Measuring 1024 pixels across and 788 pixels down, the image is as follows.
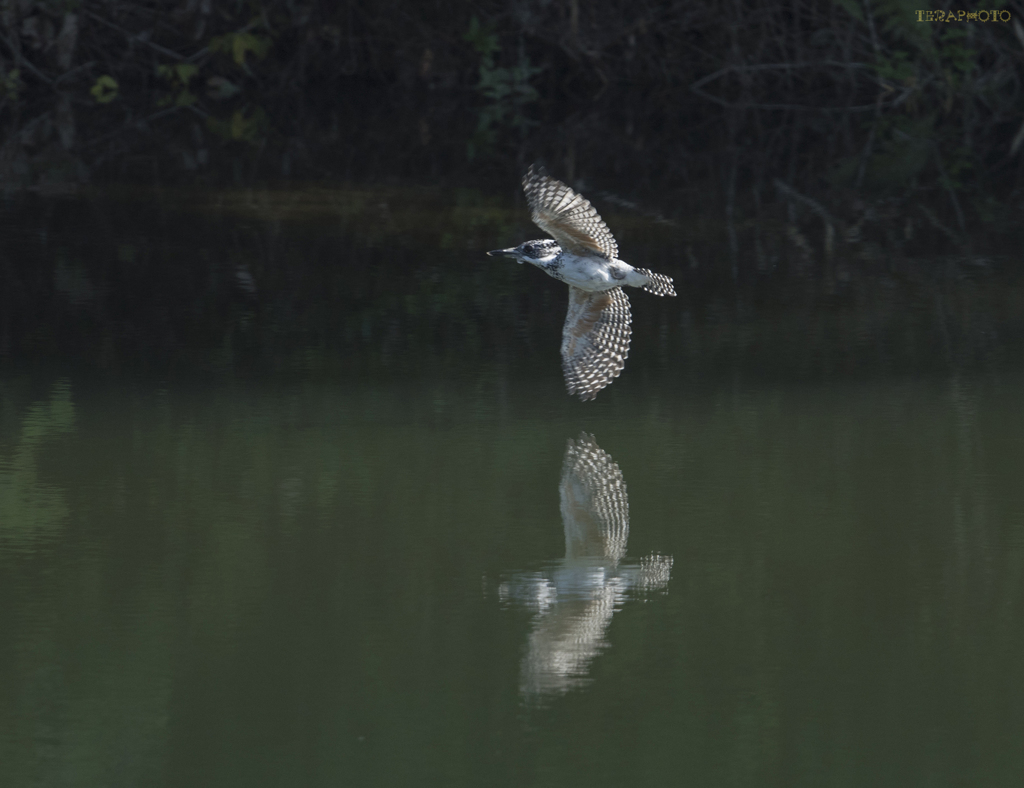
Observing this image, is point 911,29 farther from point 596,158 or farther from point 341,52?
point 341,52

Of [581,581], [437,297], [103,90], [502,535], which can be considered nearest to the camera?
[581,581]

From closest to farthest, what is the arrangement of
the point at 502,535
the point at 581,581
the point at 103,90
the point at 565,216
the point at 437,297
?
the point at 581,581
the point at 502,535
the point at 565,216
the point at 437,297
the point at 103,90

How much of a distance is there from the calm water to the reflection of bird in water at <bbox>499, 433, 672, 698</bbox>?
1cm

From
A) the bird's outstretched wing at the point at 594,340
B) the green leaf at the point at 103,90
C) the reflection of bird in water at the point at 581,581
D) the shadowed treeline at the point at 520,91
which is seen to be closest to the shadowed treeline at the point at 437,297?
the bird's outstretched wing at the point at 594,340

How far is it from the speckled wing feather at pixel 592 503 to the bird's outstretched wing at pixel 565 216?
0.70m

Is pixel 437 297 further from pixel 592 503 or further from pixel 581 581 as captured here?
pixel 581 581

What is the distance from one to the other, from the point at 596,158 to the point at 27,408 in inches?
244

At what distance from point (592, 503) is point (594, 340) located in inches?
40.5

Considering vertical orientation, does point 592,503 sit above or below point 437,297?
below

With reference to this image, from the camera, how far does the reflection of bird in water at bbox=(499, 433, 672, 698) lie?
3553 mm

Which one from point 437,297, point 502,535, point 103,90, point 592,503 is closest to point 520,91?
point 103,90

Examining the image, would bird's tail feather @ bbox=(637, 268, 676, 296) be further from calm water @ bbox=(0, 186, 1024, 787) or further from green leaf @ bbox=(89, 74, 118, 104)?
green leaf @ bbox=(89, 74, 118, 104)

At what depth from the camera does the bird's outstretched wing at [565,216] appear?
521cm

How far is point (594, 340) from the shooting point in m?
5.49
